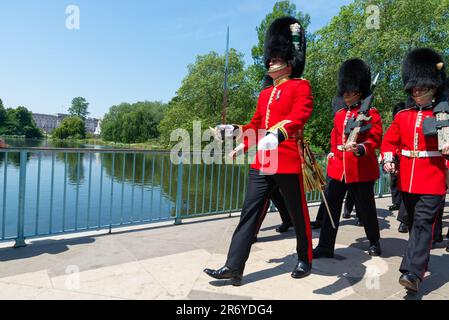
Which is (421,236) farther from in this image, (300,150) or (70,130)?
(70,130)

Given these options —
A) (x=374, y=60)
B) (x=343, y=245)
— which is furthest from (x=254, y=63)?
(x=343, y=245)

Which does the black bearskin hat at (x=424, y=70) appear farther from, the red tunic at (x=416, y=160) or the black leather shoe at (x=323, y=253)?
the black leather shoe at (x=323, y=253)

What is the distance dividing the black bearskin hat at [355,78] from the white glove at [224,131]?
163 centimetres

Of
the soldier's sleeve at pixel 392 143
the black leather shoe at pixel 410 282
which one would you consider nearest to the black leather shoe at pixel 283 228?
the soldier's sleeve at pixel 392 143

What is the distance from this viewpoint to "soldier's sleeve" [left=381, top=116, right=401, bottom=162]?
3.58 m

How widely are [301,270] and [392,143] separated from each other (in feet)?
4.60

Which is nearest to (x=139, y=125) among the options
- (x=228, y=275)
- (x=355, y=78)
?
(x=355, y=78)

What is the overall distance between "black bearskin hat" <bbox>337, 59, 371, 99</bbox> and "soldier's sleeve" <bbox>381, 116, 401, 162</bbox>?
837mm

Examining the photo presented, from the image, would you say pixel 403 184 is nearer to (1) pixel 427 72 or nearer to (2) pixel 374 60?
(1) pixel 427 72

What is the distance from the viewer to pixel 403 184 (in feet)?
11.2

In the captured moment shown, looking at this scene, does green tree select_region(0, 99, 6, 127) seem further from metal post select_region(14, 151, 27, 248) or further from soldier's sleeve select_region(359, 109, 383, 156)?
soldier's sleeve select_region(359, 109, 383, 156)

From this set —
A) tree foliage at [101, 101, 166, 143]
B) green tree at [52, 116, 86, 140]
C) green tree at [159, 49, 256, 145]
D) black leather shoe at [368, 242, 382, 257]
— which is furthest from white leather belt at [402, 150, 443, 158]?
green tree at [52, 116, 86, 140]
